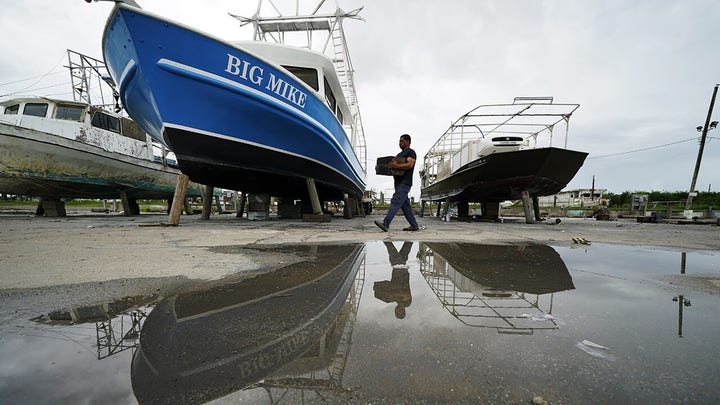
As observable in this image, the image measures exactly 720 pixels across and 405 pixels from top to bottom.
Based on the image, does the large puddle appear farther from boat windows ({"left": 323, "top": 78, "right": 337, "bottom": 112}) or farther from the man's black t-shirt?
boat windows ({"left": 323, "top": 78, "right": 337, "bottom": 112})

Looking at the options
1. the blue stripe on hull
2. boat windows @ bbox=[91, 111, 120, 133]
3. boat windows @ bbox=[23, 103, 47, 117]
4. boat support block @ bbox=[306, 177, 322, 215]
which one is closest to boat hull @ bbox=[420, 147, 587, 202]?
the blue stripe on hull

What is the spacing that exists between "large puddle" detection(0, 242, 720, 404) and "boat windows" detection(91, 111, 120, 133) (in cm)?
1044

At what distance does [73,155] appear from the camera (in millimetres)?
6980

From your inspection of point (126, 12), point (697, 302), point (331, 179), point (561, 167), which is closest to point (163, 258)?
point (697, 302)

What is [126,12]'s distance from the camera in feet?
11.6

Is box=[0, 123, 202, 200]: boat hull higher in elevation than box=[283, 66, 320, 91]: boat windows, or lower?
lower

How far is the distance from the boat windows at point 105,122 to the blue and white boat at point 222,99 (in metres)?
4.45

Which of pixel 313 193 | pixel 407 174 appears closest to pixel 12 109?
pixel 313 193

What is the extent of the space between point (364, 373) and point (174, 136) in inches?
193

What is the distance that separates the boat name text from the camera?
14.0 ft

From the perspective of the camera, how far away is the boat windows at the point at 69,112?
8.07m

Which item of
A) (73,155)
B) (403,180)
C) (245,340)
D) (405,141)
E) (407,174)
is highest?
(405,141)

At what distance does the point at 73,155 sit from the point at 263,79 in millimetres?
6289

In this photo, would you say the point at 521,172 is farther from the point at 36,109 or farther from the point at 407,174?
the point at 36,109
